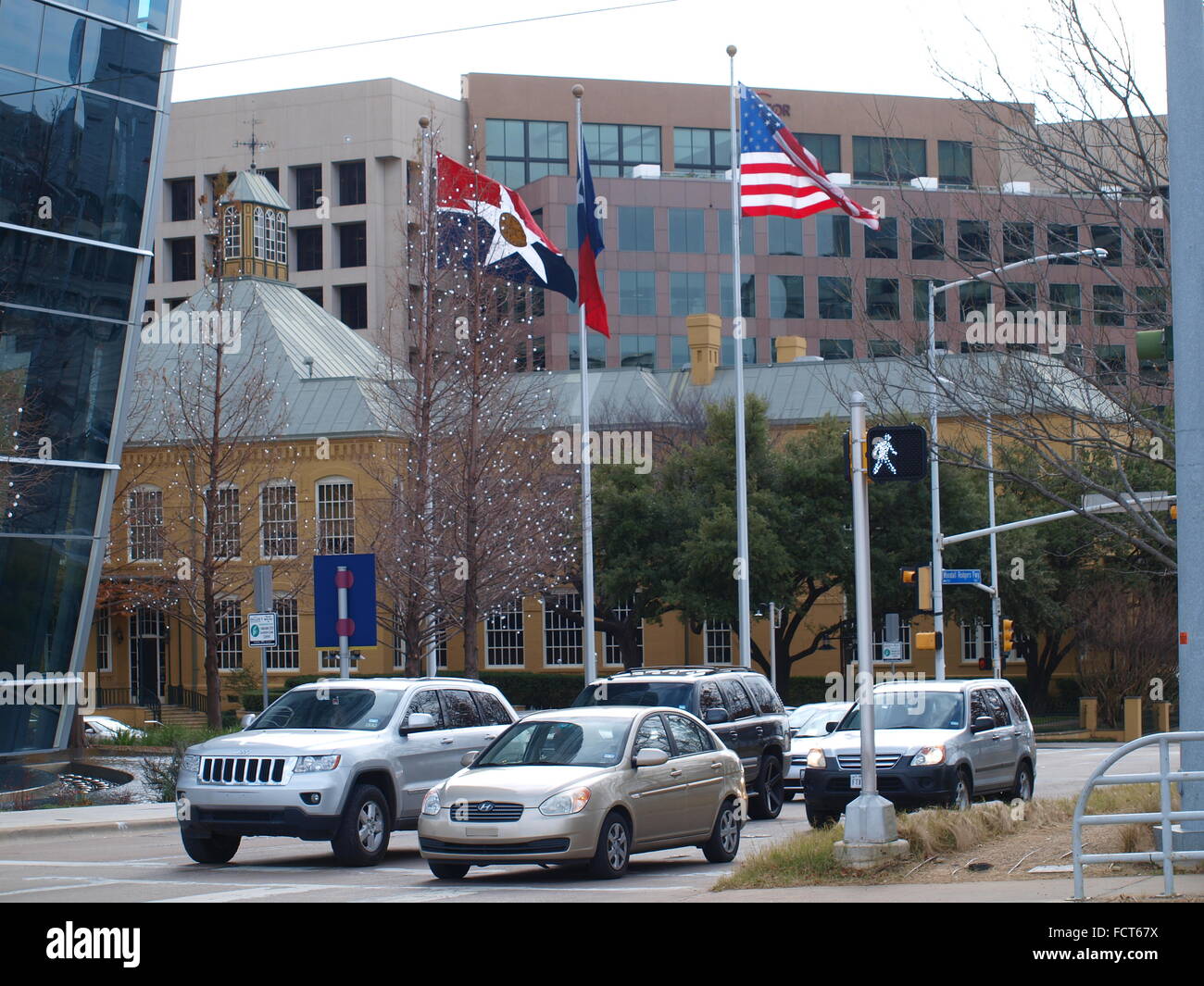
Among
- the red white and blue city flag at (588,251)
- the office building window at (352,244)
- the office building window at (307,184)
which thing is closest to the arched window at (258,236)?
the office building window at (352,244)

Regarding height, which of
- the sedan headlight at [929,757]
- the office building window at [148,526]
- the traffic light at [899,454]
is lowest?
the sedan headlight at [929,757]

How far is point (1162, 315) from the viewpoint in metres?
14.5

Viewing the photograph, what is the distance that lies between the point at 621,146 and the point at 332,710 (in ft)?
263

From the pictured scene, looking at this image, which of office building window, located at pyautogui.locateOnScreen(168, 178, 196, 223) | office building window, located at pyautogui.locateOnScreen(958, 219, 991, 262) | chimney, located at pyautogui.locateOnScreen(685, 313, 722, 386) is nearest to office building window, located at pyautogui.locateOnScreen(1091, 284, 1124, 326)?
office building window, located at pyautogui.locateOnScreen(958, 219, 991, 262)

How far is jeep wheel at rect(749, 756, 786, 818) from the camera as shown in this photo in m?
21.2

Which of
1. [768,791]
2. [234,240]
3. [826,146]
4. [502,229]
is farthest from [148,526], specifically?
[826,146]

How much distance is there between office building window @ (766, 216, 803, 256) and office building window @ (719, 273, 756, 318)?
2.05 meters

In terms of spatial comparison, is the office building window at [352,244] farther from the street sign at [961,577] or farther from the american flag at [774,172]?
the american flag at [774,172]

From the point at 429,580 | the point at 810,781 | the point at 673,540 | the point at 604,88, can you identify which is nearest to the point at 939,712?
the point at 810,781

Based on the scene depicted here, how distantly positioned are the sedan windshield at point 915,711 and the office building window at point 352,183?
73.6 meters

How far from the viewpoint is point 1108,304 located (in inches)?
606

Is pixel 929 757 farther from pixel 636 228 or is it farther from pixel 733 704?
pixel 636 228

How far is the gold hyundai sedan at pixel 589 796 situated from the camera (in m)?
13.6
